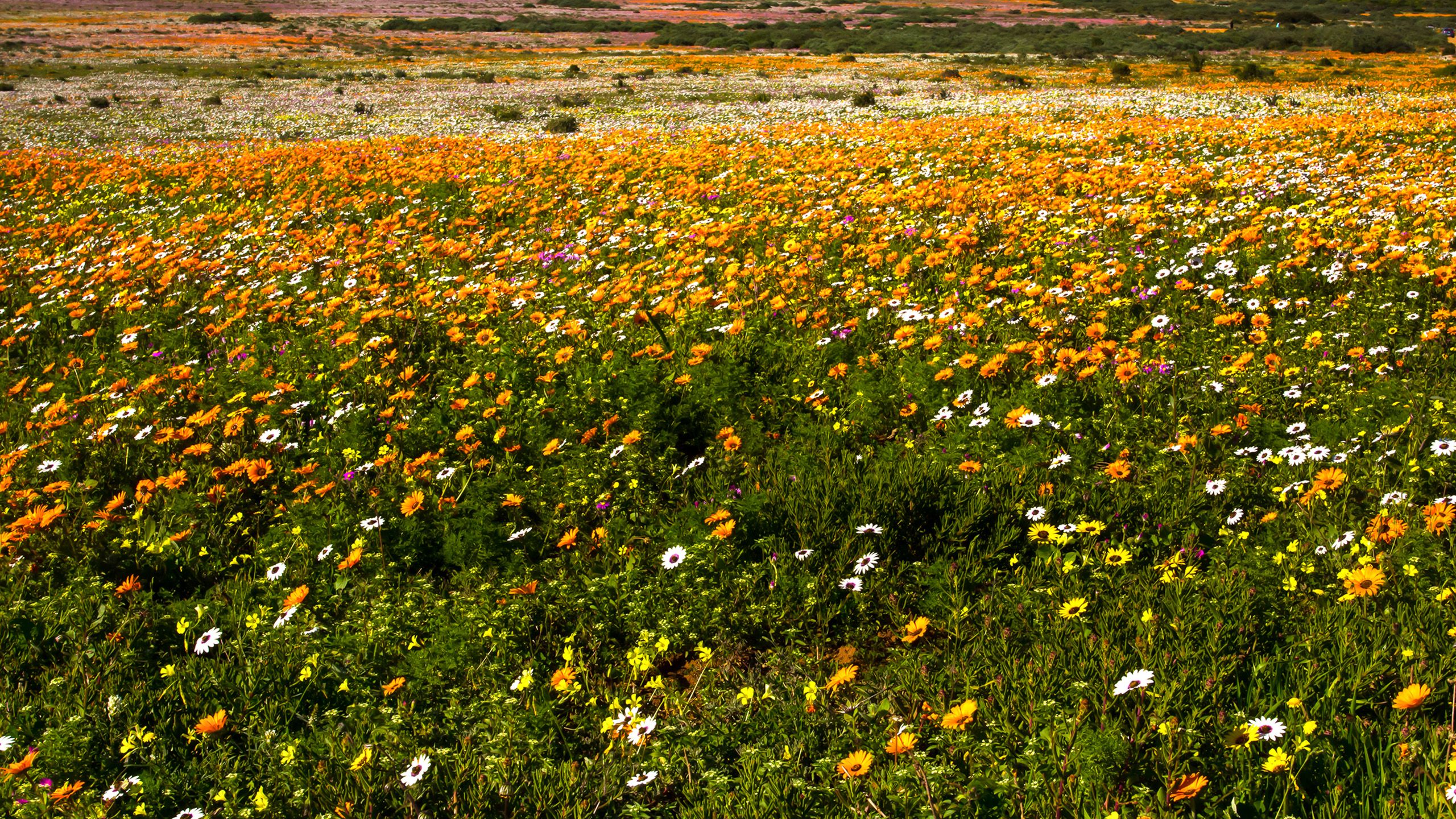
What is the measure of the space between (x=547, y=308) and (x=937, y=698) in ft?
14.9

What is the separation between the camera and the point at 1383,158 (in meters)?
9.47

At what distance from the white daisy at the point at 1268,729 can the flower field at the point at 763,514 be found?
0.03 metres

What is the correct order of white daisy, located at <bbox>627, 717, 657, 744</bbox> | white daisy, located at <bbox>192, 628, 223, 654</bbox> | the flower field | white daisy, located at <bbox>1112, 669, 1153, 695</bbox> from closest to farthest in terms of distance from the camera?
white daisy, located at <bbox>1112, 669, 1153, 695</bbox> → the flower field → white daisy, located at <bbox>627, 717, 657, 744</bbox> → white daisy, located at <bbox>192, 628, 223, 654</bbox>

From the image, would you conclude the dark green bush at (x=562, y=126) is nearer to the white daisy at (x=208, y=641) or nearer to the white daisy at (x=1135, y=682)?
the white daisy at (x=208, y=641)

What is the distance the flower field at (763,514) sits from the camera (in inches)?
94.0

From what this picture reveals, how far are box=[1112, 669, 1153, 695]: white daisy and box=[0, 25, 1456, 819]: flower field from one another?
0.06 m

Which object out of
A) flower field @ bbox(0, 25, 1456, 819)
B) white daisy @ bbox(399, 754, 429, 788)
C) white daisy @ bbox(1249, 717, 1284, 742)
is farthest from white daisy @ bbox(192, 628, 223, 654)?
white daisy @ bbox(1249, 717, 1284, 742)

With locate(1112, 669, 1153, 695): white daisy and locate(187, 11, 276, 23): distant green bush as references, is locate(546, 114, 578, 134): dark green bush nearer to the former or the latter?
locate(1112, 669, 1153, 695): white daisy

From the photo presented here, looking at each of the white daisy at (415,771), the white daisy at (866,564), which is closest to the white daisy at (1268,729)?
the white daisy at (866,564)

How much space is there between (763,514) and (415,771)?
1.63 m

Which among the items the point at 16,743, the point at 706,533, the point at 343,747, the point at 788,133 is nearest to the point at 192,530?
the point at 16,743

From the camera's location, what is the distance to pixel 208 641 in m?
3.17

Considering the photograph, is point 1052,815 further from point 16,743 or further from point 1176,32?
point 1176,32

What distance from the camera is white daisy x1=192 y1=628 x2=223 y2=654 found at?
308 centimetres
